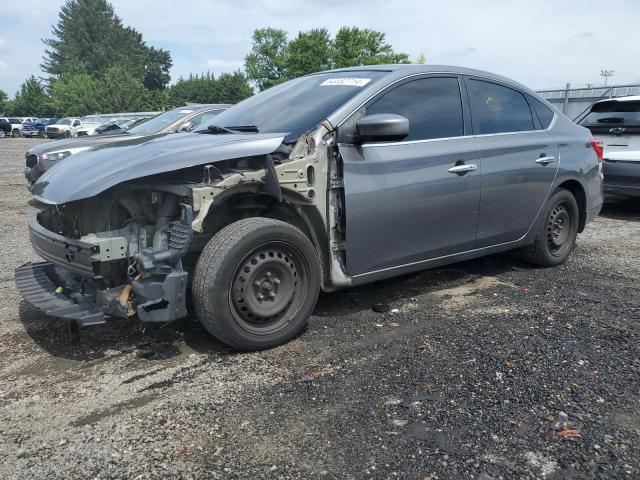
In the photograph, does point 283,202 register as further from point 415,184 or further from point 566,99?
point 566,99

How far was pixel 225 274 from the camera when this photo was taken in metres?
3.19

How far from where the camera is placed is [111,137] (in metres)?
8.27

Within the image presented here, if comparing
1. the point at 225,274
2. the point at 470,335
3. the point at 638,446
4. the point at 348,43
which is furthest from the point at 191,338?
the point at 348,43

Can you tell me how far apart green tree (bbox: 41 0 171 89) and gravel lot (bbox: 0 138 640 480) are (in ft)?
309

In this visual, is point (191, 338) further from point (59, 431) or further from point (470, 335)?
point (470, 335)

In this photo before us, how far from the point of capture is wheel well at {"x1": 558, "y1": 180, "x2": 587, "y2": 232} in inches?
214

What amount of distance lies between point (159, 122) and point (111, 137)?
120cm

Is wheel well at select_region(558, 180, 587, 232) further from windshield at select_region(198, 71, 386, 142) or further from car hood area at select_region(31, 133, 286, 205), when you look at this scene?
car hood area at select_region(31, 133, 286, 205)

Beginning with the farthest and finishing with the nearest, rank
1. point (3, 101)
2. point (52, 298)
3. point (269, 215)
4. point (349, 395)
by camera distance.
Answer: point (3, 101) < point (269, 215) < point (52, 298) < point (349, 395)

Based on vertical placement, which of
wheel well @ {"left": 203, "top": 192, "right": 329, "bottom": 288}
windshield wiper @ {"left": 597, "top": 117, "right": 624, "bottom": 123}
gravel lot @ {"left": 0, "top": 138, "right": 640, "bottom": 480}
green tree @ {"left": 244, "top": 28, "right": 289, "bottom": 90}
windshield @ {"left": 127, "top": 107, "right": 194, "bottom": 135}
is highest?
green tree @ {"left": 244, "top": 28, "right": 289, "bottom": 90}

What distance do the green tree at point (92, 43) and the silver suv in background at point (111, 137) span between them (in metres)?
87.6

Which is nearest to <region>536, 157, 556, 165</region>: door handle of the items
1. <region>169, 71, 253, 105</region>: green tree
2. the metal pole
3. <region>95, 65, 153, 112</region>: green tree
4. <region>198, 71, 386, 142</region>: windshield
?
<region>198, 71, 386, 142</region>: windshield

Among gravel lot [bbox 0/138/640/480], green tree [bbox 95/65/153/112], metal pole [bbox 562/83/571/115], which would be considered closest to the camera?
gravel lot [bbox 0/138/640/480]

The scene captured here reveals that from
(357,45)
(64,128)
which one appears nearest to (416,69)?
(64,128)
